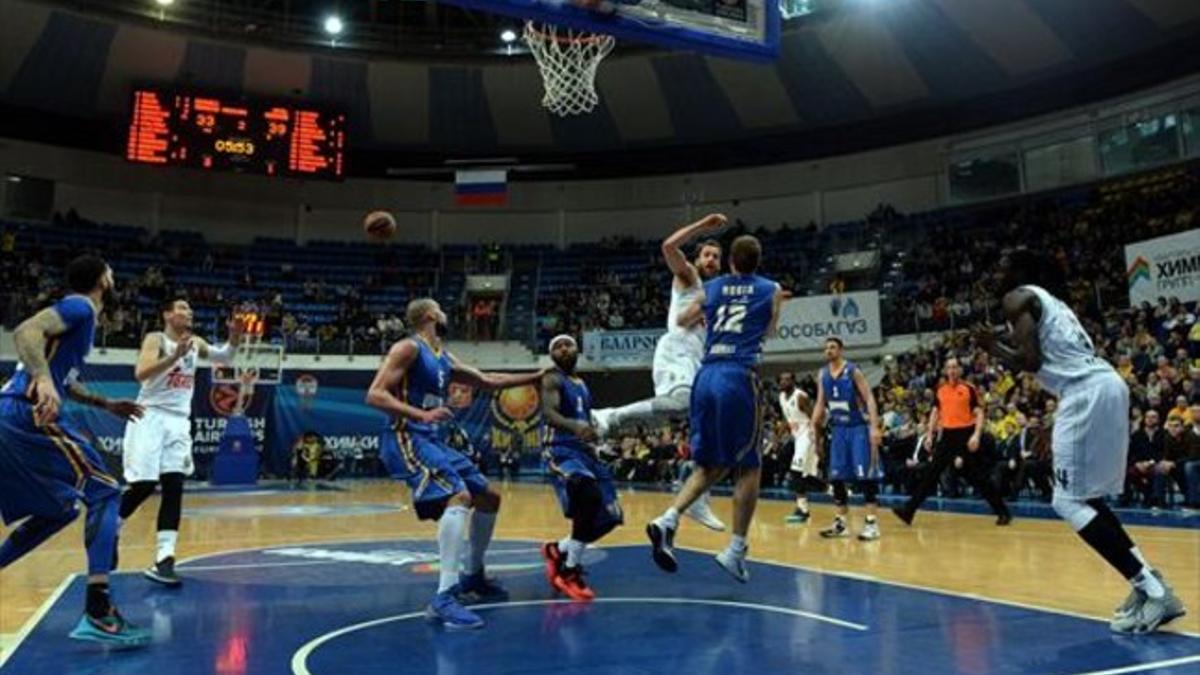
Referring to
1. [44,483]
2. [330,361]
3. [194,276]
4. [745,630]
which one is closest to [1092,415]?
[745,630]

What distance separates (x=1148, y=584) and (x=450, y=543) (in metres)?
3.62

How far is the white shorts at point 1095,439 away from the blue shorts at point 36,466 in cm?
512

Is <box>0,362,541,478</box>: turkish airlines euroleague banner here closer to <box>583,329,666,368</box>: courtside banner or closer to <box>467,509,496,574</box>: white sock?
<box>583,329,666,368</box>: courtside banner

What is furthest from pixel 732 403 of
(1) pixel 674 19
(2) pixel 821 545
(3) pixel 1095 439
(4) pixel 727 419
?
(1) pixel 674 19

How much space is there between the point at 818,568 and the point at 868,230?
22.9m

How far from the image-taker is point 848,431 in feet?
32.5

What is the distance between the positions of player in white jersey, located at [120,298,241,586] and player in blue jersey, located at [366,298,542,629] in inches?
75.3

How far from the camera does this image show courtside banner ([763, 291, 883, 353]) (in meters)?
23.9

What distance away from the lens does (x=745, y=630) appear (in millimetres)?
4832

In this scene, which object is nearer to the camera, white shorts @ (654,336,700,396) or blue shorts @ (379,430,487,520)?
blue shorts @ (379,430,487,520)

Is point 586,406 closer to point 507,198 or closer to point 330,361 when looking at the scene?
point 330,361

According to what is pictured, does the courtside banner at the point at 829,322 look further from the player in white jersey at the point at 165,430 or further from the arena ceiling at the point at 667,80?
the player in white jersey at the point at 165,430

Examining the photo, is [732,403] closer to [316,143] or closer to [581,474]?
[581,474]

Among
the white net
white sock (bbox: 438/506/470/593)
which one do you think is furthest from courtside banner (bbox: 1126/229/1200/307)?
white sock (bbox: 438/506/470/593)
